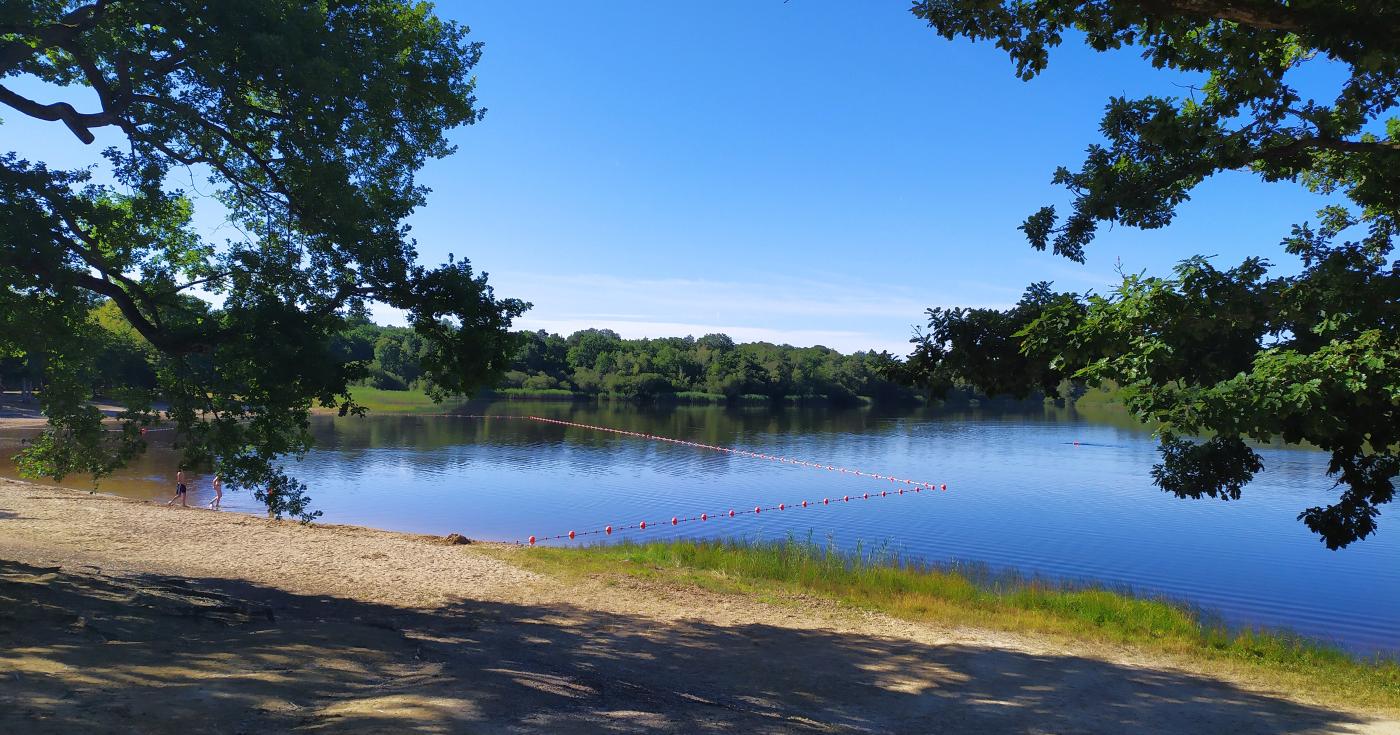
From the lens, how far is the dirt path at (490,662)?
250 inches

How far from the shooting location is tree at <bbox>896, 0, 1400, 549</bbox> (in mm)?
6926

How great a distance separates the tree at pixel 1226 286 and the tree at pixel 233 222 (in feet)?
23.5

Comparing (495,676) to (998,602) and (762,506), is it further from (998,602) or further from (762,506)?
Answer: (762,506)

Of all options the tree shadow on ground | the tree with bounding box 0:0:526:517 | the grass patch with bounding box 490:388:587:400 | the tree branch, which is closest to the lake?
the tree shadow on ground

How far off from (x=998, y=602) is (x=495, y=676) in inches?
431

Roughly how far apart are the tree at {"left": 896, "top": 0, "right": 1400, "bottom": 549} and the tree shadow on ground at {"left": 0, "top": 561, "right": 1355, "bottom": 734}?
321 cm

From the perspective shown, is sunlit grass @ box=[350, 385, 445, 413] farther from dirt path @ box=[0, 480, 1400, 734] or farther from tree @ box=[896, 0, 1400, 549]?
tree @ box=[896, 0, 1400, 549]

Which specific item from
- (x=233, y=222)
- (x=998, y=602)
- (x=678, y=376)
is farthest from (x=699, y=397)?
(x=233, y=222)

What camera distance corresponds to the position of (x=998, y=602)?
15422mm

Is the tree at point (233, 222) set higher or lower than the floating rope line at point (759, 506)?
higher

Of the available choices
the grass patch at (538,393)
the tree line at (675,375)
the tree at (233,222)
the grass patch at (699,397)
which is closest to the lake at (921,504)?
the tree at (233,222)

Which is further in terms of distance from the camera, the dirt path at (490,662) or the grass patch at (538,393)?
the grass patch at (538,393)

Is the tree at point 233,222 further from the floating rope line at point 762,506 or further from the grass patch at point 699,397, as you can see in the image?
the grass patch at point 699,397

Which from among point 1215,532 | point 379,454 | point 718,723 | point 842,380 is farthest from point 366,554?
point 842,380
